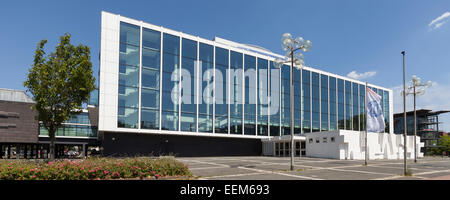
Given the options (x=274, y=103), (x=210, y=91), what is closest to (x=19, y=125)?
(x=210, y=91)

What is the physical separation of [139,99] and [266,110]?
22.0 metres

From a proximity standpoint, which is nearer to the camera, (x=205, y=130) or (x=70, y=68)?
(x=70, y=68)

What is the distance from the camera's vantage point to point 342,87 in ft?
196

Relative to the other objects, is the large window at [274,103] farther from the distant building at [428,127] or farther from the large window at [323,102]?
the distant building at [428,127]

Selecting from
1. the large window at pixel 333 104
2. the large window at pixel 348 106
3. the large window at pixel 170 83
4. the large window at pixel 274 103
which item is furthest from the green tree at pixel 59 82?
the large window at pixel 348 106

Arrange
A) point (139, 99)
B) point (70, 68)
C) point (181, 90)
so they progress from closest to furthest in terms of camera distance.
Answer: point (70, 68), point (139, 99), point (181, 90)

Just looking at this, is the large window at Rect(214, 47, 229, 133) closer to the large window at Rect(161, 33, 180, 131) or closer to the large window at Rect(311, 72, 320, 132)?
the large window at Rect(161, 33, 180, 131)

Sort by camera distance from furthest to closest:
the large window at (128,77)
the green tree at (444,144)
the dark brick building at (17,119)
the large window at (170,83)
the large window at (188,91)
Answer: the green tree at (444,144)
the large window at (188,91)
the large window at (170,83)
the dark brick building at (17,119)
the large window at (128,77)

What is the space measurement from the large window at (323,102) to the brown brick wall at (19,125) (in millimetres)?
48842

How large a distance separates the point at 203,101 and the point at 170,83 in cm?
589

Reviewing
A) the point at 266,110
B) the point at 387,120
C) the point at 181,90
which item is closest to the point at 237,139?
the point at 266,110

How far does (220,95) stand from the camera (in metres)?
43.9

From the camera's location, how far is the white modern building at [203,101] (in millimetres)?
36250
